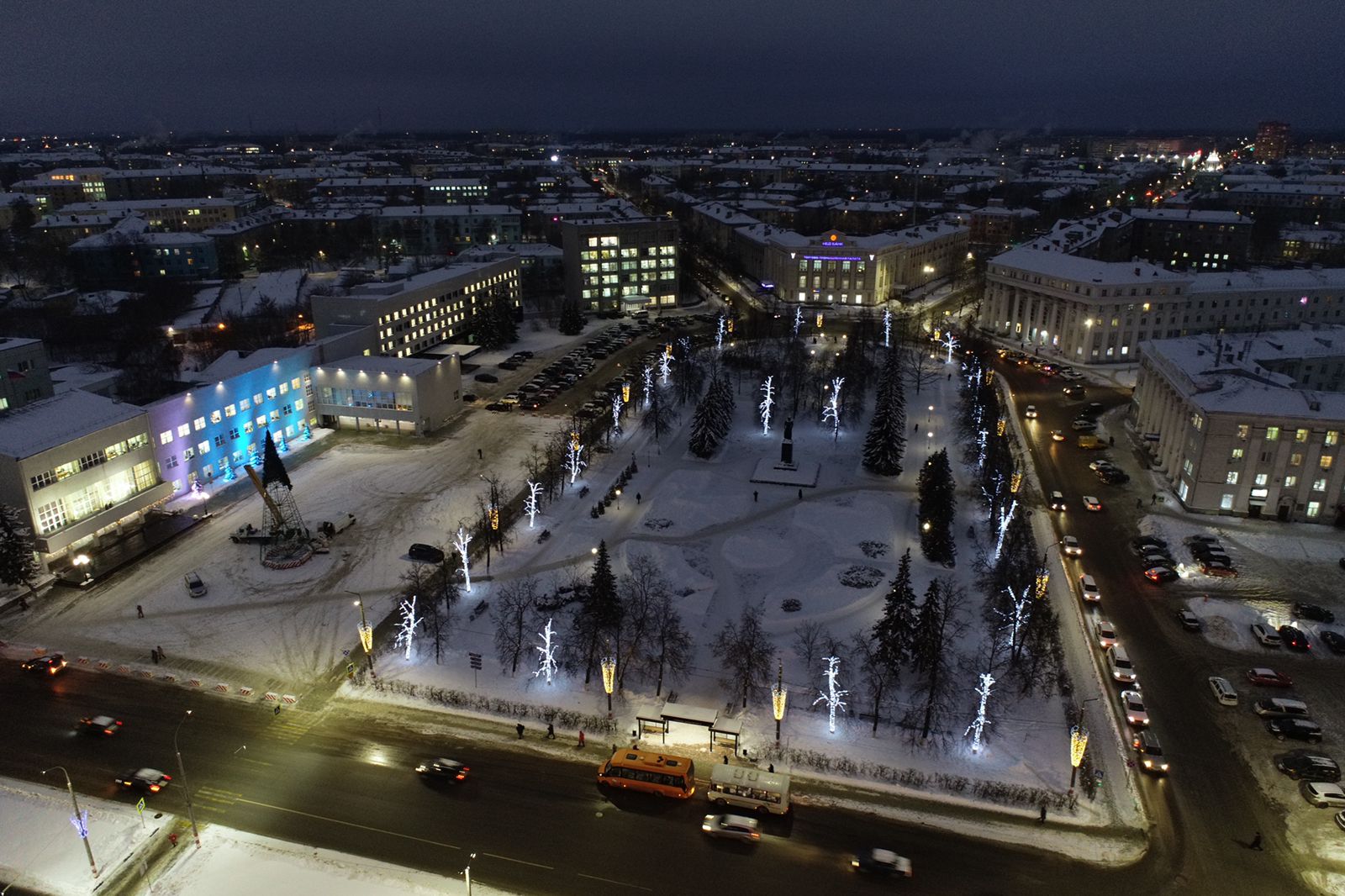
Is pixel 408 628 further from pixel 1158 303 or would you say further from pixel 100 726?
pixel 1158 303

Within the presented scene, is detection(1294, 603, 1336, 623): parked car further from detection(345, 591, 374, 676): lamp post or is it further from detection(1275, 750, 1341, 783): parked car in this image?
detection(345, 591, 374, 676): lamp post

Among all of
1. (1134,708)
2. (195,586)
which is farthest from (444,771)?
(1134,708)

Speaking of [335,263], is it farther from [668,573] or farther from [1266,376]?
[1266,376]

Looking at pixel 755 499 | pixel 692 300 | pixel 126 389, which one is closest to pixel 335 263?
pixel 692 300

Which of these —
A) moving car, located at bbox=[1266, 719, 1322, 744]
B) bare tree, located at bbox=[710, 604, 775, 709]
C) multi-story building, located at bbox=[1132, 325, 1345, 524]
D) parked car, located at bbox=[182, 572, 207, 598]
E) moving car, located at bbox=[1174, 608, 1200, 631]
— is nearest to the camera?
moving car, located at bbox=[1266, 719, 1322, 744]

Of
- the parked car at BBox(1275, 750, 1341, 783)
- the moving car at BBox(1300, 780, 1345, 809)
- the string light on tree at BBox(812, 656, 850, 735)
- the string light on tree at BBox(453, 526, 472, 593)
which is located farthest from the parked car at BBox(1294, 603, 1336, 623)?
the string light on tree at BBox(453, 526, 472, 593)

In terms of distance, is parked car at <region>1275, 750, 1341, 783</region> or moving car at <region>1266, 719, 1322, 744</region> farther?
moving car at <region>1266, 719, 1322, 744</region>
